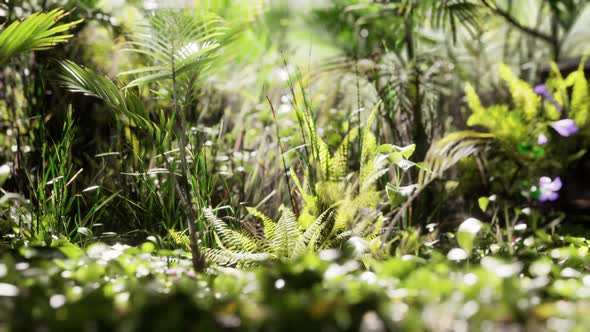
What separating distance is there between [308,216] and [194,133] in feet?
3.35

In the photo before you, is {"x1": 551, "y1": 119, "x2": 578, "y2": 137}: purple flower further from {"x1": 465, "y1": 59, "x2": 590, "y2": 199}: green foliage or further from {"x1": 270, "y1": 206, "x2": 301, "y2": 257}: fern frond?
{"x1": 270, "y1": 206, "x2": 301, "y2": 257}: fern frond

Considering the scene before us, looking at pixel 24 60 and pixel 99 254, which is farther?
pixel 24 60

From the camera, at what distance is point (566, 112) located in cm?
354

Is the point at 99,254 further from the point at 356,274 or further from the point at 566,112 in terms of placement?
the point at 566,112

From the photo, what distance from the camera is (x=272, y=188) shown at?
3.06m

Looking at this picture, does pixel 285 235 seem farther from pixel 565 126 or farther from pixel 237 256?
pixel 565 126

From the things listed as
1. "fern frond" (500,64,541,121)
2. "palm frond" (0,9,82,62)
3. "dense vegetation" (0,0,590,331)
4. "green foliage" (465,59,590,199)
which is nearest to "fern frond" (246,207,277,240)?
"dense vegetation" (0,0,590,331)

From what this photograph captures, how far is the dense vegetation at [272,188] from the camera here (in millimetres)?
1013

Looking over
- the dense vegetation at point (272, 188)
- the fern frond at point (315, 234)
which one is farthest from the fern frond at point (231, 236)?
the fern frond at point (315, 234)

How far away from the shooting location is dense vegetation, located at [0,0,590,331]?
1013mm

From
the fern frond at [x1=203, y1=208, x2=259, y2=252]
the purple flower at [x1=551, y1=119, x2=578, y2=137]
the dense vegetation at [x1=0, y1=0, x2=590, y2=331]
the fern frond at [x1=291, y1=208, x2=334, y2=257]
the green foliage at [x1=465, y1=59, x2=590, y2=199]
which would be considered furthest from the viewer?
the green foliage at [x1=465, y1=59, x2=590, y2=199]

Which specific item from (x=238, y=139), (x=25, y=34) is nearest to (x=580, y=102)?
(x=238, y=139)

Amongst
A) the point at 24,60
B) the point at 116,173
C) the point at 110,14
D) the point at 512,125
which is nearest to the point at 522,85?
the point at 512,125

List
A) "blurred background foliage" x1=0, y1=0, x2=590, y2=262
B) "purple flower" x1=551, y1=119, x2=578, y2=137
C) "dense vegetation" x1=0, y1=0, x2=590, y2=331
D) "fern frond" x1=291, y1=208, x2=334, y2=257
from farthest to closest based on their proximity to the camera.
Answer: "purple flower" x1=551, y1=119, x2=578, y2=137
"blurred background foliage" x1=0, y1=0, x2=590, y2=262
"fern frond" x1=291, y1=208, x2=334, y2=257
"dense vegetation" x1=0, y1=0, x2=590, y2=331
